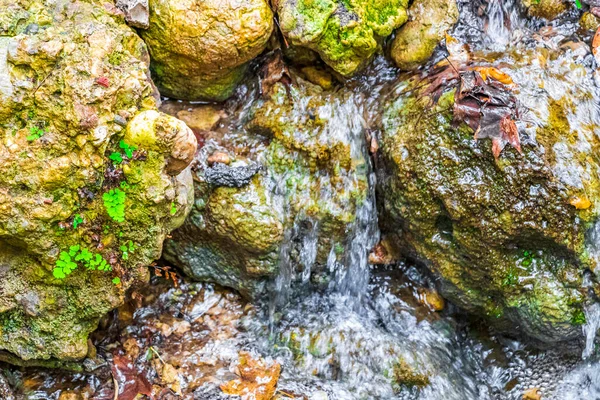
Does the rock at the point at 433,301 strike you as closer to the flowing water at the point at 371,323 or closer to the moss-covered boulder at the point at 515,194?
the flowing water at the point at 371,323

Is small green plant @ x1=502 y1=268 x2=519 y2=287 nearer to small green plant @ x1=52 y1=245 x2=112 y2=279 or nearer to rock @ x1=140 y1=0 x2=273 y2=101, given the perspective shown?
rock @ x1=140 y1=0 x2=273 y2=101

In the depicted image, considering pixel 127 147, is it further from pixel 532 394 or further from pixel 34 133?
pixel 532 394

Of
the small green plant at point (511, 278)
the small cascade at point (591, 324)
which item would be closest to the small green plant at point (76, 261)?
the small green plant at point (511, 278)

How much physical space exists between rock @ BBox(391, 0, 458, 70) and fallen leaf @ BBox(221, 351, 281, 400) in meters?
2.69

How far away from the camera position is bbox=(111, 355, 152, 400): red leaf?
3.40 metres

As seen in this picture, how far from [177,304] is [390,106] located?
7.82 feet

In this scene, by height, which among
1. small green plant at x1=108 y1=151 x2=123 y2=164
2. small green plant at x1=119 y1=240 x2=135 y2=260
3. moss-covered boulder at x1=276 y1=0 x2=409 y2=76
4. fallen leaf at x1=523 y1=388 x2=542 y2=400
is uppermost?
moss-covered boulder at x1=276 y1=0 x2=409 y2=76

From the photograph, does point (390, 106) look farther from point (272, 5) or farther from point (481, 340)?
point (481, 340)

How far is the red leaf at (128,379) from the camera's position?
340 centimetres

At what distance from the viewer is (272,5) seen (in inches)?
141

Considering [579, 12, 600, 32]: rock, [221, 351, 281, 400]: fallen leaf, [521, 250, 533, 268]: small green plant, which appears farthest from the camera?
[579, 12, 600, 32]: rock

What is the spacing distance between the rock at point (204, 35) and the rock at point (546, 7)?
2.34 m

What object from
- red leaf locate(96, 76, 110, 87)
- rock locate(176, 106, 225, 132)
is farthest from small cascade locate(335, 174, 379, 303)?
red leaf locate(96, 76, 110, 87)

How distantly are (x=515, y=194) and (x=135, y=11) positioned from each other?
289 centimetres
